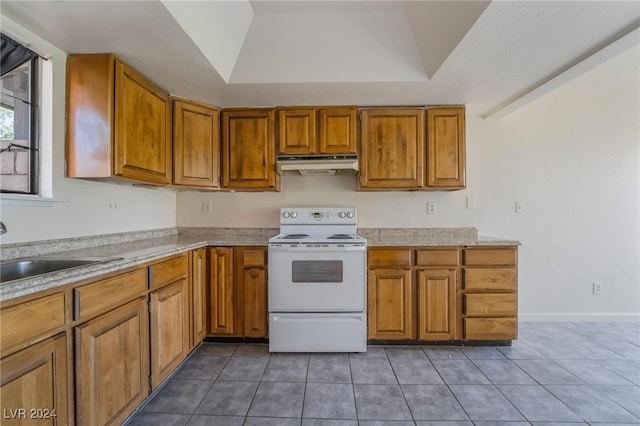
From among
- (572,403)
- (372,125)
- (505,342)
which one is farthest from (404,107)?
(572,403)

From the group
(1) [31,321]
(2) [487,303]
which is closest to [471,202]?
(2) [487,303]

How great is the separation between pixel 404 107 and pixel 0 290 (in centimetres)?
280

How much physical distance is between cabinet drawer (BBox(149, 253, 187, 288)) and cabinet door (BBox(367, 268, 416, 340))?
4.85ft

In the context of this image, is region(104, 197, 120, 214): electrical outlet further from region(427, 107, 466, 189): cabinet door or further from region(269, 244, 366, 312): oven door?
region(427, 107, 466, 189): cabinet door

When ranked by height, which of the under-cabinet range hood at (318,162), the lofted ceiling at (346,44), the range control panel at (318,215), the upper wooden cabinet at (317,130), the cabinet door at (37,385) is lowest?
the cabinet door at (37,385)

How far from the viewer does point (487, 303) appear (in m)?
2.45

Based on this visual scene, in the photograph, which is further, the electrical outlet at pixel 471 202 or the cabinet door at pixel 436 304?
the electrical outlet at pixel 471 202

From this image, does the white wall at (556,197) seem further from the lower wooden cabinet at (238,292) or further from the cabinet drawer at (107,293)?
the cabinet drawer at (107,293)

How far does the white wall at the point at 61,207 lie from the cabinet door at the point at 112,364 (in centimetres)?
67

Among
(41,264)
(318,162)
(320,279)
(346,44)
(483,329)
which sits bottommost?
(483,329)

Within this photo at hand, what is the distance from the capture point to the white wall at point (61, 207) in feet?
4.93

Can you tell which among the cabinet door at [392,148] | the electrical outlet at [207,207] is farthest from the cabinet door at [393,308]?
the electrical outlet at [207,207]

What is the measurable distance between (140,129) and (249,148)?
93cm

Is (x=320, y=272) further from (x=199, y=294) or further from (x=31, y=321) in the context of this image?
(x=31, y=321)
